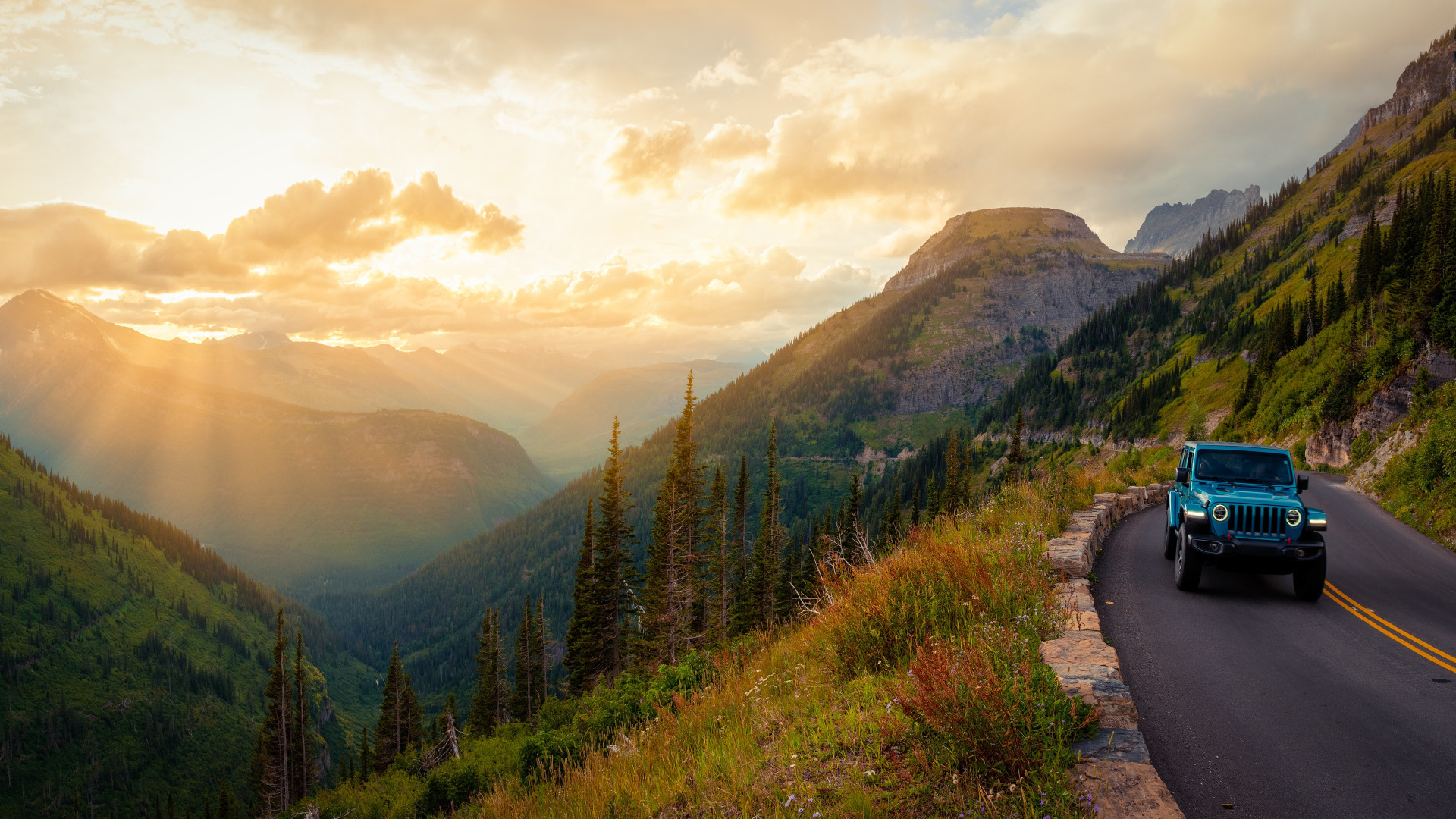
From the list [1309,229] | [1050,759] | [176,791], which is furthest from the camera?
[1309,229]

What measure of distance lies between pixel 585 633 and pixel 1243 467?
38719 mm

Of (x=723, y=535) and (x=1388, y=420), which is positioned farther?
(x=723, y=535)

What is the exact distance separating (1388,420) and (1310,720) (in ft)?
135

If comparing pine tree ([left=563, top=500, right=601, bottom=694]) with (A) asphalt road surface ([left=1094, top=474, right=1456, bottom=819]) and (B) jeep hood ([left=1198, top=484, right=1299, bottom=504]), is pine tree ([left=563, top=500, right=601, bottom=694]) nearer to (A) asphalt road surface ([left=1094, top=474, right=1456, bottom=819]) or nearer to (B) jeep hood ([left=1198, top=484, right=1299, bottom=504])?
(A) asphalt road surface ([left=1094, top=474, right=1456, bottom=819])

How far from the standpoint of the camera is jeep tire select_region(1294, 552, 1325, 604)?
37.9 ft

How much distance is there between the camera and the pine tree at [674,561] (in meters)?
38.7

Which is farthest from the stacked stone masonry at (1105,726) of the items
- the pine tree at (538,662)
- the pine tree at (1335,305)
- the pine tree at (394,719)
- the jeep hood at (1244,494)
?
the pine tree at (1335,305)

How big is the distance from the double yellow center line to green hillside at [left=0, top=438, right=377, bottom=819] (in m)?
184

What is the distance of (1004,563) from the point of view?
10.4 m

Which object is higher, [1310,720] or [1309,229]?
[1309,229]

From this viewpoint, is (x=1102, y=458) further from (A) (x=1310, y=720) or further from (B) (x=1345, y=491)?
(A) (x=1310, y=720)

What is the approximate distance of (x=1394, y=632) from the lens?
1006 cm

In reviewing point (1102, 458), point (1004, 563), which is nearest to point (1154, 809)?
point (1004, 563)

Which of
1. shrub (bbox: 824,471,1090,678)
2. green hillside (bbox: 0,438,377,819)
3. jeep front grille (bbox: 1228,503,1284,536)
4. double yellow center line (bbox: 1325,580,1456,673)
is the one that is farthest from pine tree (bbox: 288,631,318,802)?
green hillside (bbox: 0,438,377,819)
